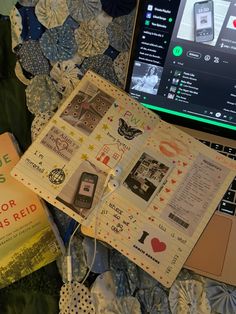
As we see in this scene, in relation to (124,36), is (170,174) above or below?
below

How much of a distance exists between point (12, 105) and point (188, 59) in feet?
1.14

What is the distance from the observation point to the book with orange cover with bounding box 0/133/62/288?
80cm

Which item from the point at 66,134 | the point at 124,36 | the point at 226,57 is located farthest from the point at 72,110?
the point at 226,57

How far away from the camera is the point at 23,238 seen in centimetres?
82

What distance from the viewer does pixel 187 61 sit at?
2.50ft

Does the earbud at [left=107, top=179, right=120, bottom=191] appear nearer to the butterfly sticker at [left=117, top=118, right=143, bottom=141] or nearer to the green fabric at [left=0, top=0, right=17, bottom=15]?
the butterfly sticker at [left=117, top=118, right=143, bottom=141]

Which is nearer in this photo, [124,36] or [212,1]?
[212,1]

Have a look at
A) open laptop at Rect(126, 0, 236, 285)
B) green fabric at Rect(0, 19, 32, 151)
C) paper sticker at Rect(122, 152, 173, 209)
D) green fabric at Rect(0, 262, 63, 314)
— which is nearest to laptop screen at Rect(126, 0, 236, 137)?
open laptop at Rect(126, 0, 236, 285)

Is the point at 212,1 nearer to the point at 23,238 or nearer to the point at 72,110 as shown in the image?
the point at 72,110

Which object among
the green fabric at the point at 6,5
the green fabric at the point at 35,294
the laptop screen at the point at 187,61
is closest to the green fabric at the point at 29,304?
the green fabric at the point at 35,294

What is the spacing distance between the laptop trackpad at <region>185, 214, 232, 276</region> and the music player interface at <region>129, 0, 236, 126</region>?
0.60 ft

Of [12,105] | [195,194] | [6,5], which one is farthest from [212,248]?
[6,5]

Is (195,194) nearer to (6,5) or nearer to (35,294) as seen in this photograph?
(35,294)

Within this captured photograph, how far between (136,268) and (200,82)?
342 millimetres
